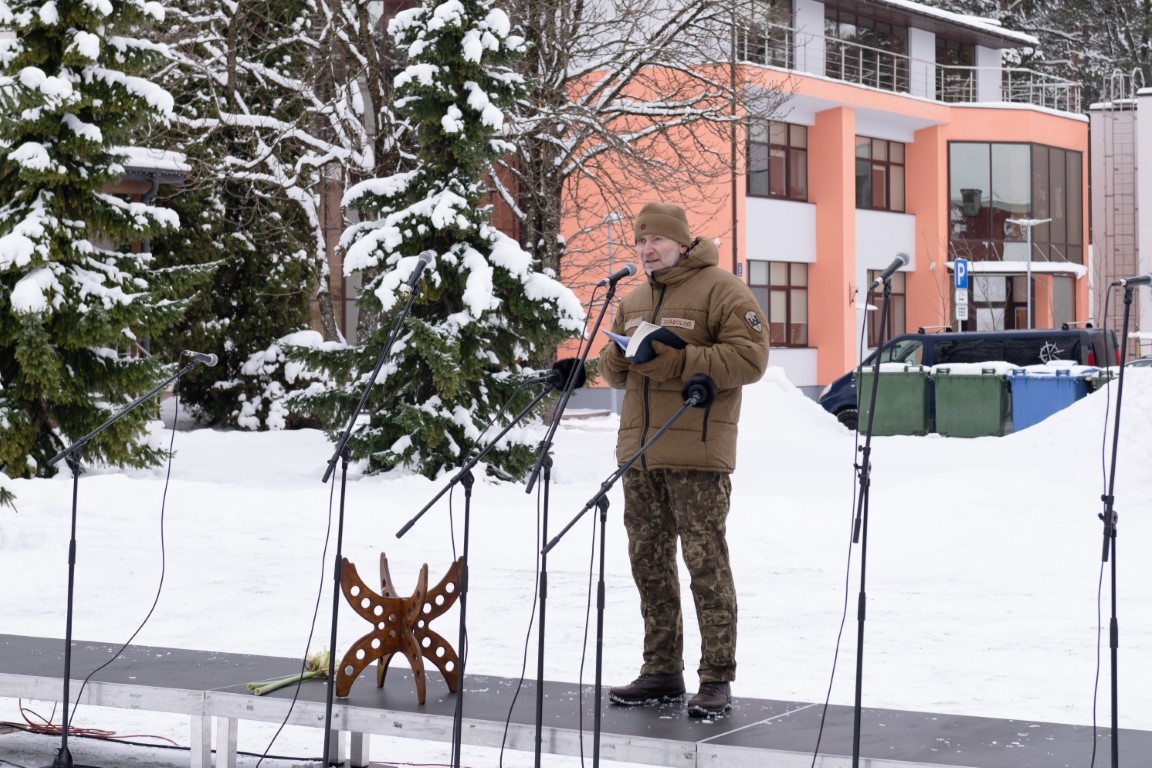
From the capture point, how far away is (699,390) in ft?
16.7

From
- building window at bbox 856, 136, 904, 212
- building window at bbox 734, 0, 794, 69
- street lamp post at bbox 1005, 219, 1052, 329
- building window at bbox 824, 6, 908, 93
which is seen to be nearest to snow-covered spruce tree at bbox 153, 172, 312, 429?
building window at bbox 734, 0, 794, 69

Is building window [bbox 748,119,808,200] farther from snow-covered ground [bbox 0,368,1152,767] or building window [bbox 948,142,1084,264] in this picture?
snow-covered ground [bbox 0,368,1152,767]

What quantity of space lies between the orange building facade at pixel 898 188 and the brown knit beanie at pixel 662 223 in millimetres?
29568

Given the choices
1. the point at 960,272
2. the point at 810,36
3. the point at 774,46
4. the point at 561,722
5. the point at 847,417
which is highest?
the point at 810,36

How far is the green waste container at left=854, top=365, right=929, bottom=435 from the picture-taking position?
2577 cm

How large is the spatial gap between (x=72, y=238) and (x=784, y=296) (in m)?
26.5

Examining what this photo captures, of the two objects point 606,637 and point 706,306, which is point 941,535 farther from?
point 706,306

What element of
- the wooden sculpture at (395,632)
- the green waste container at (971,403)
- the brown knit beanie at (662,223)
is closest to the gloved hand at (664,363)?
the brown knit beanie at (662,223)

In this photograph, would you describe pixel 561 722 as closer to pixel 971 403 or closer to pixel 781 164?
pixel 971 403

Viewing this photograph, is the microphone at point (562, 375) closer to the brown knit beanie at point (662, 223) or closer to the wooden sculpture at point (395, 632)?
the brown knit beanie at point (662, 223)

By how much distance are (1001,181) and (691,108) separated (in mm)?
24091

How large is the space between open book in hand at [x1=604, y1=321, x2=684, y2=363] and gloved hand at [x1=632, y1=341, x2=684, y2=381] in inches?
0.8

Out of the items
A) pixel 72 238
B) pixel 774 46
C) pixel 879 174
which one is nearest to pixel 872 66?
pixel 879 174

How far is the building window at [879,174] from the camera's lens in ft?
136
